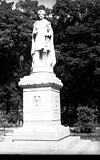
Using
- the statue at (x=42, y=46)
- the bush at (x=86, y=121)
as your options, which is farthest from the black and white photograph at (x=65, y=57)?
the statue at (x=42, y=46)

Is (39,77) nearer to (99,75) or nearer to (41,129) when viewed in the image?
(41,129)

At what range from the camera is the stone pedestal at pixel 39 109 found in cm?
1057

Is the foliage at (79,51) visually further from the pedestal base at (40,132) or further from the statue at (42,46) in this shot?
the pedestal base at (40,132)

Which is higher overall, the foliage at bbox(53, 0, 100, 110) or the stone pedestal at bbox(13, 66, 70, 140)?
the foliage at bbox(53, 0, 100, 110)

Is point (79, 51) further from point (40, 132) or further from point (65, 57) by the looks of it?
point (40, 132)

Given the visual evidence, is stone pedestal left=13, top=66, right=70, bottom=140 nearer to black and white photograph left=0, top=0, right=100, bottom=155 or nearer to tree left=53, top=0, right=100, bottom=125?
black and white photograph left=0, top=0, right=100, bottom=155

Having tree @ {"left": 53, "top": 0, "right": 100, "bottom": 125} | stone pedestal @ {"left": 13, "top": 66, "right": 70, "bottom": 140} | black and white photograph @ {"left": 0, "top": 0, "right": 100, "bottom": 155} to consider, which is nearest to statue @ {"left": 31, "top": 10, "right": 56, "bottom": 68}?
stone pedestal @ {"left": 13, "top": 66, "right": 70, "bottom": 140}

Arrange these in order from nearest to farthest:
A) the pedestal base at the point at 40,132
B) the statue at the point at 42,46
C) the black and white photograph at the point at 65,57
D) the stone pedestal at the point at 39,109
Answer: the pedestal base at the point at 40,132, the stone pedestal at the point at 39,109, the statue at the point at 42,46, the black and white photograph at the point at 65,57

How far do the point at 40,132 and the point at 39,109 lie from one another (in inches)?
37.6

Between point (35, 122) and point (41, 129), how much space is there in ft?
1.51

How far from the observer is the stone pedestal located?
10.6 meters

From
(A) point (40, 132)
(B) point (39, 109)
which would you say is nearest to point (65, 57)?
(B) point (39, 109)

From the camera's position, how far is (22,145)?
31.7ft
